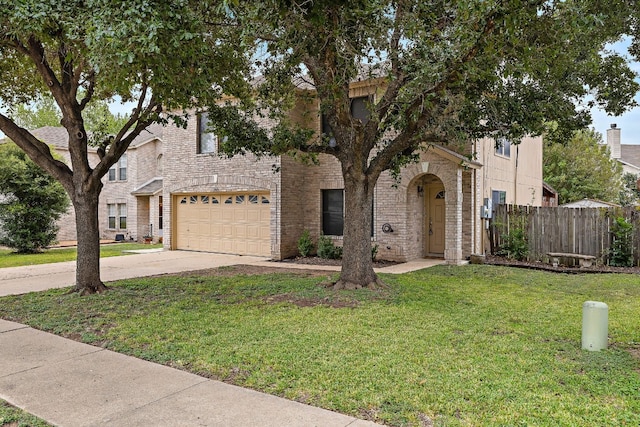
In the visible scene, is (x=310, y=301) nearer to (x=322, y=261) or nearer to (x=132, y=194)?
(x=322, y=261)

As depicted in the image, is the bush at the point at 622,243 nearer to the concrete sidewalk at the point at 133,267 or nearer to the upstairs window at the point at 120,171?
the concrete sidewalk at the point at 133,267

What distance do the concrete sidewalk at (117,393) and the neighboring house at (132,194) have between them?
1724 cm

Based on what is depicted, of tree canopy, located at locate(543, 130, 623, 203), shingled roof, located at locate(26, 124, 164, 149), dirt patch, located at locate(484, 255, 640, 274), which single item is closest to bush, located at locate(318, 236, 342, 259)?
dirt patch, located at locate(484, 255, 640, 274)

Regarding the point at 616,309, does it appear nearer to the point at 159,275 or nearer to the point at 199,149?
the point at 159,275

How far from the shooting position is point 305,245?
1473 centimetres

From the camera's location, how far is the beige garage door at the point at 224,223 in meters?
15.6

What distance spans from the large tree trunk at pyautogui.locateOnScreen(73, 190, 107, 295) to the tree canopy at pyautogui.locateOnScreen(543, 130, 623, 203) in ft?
83.7

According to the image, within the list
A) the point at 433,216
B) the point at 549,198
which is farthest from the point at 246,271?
the point at 549,198

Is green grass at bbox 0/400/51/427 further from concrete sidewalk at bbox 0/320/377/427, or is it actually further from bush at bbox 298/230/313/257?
bush at bbox 298/230/313/257

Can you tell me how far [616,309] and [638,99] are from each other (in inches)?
227

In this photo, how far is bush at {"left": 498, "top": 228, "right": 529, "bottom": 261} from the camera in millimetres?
13297

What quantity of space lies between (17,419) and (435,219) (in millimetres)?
12535

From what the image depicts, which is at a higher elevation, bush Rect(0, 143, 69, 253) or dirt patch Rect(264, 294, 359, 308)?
bush Rect(0, 143, 69, 253)

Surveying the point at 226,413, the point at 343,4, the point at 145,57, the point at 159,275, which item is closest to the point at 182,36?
the point at 145,57
